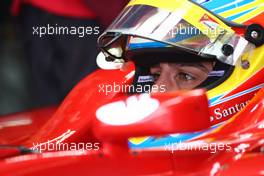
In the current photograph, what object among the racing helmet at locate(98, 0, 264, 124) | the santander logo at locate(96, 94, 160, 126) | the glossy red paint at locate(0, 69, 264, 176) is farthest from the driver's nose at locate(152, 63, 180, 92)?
the santander logo at locate(96, 94, 160, 126)

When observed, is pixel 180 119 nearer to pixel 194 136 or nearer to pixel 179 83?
pixel 194 136

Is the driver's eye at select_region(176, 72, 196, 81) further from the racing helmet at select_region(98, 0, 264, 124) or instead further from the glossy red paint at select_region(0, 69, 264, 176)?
the glossy red paint at select_region(0, 69, 264, 176)

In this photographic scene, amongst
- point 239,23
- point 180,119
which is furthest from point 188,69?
point 180,119

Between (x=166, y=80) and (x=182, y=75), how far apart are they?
60 mm

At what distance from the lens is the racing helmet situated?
8.77ft

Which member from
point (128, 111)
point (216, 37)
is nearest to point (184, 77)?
point (216, 37)

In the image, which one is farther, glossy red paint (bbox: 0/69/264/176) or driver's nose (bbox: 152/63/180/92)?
driver's nose (bbox: 152/63/180/92)

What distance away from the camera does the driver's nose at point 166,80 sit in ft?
9.43

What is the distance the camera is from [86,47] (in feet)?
12.5

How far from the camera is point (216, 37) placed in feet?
8.81

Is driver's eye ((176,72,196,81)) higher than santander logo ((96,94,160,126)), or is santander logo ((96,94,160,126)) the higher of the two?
driver's eye ((176,72,196,81))

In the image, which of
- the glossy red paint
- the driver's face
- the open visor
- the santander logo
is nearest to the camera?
the santander logo

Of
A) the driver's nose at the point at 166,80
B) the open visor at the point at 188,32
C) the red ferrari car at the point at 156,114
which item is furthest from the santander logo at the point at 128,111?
the driver's nose at the point at 166,80

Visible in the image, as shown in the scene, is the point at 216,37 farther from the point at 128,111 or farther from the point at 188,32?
the point at 128,111
